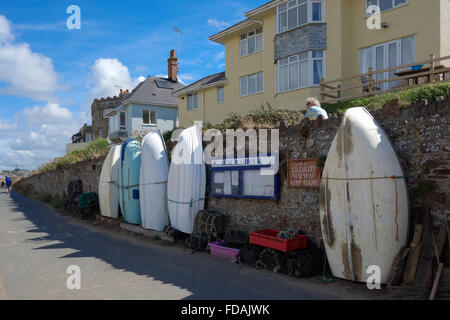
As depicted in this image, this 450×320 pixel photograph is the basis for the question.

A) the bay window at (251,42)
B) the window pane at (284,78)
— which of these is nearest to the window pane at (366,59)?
the window pane at (284,78)

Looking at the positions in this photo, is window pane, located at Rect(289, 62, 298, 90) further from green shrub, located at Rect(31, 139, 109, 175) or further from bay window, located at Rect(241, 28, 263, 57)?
green shrub, located at Rect(31, 139, 109, 175)

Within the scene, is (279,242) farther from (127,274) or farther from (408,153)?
(127,274)

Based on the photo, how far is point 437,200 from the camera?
209 inches

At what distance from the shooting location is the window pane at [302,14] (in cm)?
1733

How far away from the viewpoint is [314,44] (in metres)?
17.0

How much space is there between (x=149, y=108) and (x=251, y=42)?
1504 cm

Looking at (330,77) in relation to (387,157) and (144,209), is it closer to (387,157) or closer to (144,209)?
(144,209)

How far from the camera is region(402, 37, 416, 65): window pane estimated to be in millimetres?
14398

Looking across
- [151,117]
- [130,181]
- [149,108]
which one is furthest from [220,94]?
[130,181]

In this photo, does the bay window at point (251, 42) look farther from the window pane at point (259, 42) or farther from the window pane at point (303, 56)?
the window pane at point (303, 56)

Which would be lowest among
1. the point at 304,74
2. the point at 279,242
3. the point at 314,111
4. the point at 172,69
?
the point at 279,242

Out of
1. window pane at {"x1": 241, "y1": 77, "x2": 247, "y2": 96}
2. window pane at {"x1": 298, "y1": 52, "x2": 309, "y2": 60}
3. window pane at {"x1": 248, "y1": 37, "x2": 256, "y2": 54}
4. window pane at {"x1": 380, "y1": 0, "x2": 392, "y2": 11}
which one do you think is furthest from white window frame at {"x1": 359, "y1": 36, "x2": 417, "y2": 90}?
window pane at {"x1": 241, "y1": 77, "x2": 247, "y2": 96}

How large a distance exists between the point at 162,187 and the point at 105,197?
3914 mm

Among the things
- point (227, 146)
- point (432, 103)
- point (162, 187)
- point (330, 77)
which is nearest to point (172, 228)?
point (162, 187)
